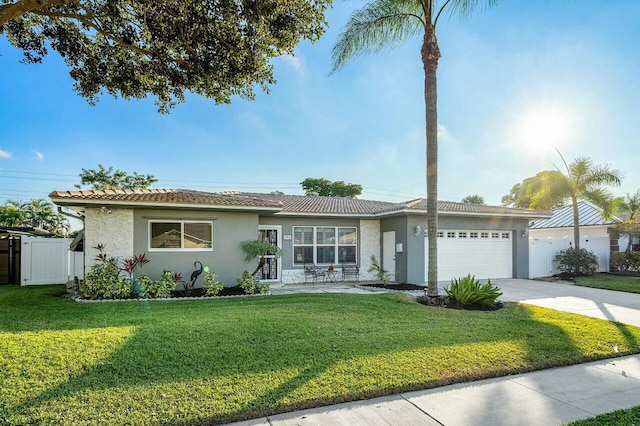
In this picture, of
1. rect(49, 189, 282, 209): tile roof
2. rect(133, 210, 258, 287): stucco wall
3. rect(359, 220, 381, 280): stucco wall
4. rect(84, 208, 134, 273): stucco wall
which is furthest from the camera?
rect(359, 220, 381, 280): stucco wall

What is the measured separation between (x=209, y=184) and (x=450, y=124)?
89.2ft

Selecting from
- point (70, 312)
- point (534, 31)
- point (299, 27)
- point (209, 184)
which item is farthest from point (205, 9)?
point (209, 184)

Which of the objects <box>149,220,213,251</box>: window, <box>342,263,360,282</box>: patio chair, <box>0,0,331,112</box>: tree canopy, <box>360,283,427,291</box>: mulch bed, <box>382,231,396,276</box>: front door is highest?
<box>0,0,331,112</box>: tree canopy

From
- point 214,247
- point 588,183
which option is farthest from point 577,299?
point 214,247

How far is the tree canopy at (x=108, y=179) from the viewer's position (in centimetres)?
3484

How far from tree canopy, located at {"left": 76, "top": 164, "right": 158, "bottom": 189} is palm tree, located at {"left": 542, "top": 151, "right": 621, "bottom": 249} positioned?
37181 millimetres

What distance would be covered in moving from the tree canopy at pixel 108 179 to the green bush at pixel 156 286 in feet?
93.2

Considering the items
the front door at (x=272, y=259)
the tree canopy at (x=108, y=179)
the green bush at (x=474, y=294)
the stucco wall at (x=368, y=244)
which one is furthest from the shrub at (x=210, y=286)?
the tree canopy at (x=108, y=179)

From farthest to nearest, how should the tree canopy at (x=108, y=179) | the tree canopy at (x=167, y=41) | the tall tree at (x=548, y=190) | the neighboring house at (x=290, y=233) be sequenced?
the tree canopy at (x=108, y=179) < the tall tree at (x=548, y=190) < the neighboring house at (x=290, y=233) < the tree canopy at (x=167, y=41)

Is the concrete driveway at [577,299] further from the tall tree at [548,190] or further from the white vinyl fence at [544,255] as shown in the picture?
the tall tree at [548,190]

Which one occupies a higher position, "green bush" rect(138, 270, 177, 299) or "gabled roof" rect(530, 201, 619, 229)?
"gabled roof" rect(530, 201, 619, 229)

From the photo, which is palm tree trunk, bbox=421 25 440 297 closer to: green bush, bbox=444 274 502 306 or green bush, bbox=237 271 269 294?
green bush, bbox=444 274 502 306

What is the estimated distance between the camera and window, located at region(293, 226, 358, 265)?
615 inches

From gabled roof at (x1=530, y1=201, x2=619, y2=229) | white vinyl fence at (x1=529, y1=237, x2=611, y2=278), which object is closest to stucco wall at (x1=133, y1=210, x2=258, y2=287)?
white vinyl fence at (x1=529, y1=237, x2=611, y2=278)
